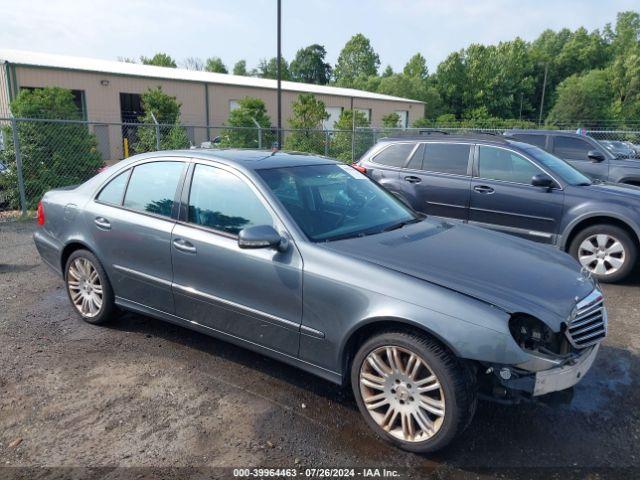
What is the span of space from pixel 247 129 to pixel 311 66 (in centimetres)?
9094

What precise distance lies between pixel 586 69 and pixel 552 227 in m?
90.9

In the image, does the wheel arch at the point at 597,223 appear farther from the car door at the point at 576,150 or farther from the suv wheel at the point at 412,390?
the car door at the point at 576,150

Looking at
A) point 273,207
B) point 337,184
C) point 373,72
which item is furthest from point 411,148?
point 373,72

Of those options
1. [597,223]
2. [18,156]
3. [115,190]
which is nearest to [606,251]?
[597,223]

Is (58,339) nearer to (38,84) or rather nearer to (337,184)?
(337,184)

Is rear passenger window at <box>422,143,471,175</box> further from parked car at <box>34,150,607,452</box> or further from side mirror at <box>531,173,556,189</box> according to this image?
parked car at <box>34,150,607,452</box>

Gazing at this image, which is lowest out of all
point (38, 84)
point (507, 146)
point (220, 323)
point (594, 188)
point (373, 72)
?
point (220, 323)

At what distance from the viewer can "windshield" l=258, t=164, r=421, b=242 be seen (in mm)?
3451

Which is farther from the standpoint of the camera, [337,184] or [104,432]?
[337,184]

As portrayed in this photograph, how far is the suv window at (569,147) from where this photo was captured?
10734 mm

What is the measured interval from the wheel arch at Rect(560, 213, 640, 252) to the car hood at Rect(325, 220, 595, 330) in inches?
111

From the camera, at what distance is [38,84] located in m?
23.4

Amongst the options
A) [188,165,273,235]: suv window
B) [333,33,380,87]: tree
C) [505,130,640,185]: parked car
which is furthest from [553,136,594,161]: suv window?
[333,33,380,87]: tree

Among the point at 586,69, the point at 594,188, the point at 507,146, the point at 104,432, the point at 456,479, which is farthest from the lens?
the point at 586,69
